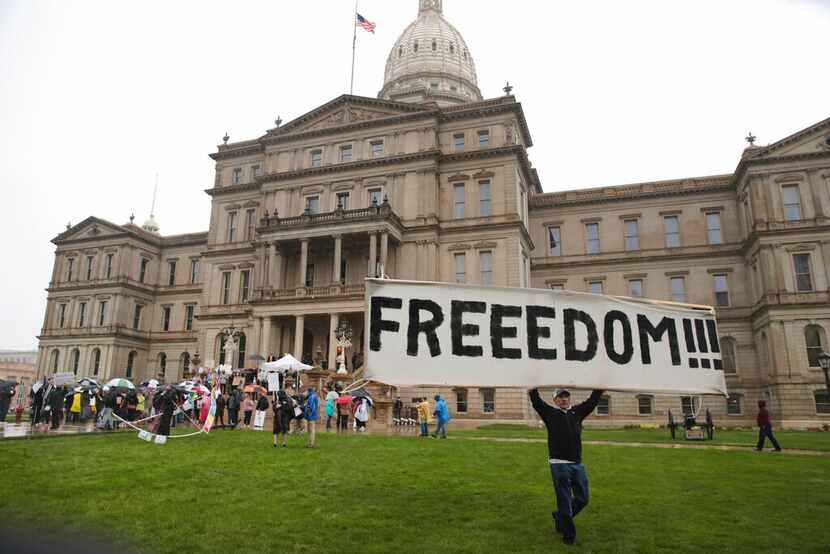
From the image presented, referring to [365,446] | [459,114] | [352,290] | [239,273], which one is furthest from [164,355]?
[365,446]

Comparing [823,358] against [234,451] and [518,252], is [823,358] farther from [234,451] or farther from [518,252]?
[234,451]

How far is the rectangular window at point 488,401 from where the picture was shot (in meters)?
40.1

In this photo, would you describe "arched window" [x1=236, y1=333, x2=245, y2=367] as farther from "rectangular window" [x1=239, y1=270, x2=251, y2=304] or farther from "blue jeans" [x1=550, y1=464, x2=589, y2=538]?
"blue jeans" [x1=550, y1=464, x2=589, y2=538]

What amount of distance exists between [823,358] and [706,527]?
23.2m

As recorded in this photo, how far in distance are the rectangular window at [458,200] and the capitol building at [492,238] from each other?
0.18m

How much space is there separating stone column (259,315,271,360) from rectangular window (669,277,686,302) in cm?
3266

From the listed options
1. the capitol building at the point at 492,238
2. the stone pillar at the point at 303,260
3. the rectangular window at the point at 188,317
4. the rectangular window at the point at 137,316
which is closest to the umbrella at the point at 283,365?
the capitol building at the point at 492,238

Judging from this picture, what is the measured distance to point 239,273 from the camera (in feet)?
171

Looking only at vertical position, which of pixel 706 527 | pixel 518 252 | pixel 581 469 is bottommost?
pixel 706 527

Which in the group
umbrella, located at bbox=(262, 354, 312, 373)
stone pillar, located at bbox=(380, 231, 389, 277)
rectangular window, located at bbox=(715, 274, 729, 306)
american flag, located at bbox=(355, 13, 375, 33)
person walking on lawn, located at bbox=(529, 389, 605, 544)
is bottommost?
person walking on lawn, located at bbox=(529, 389, 605, 544)

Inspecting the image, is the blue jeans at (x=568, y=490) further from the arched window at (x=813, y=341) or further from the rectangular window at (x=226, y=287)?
the rectangular window at (x=226, y=287)

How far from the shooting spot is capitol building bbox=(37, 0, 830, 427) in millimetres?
41438

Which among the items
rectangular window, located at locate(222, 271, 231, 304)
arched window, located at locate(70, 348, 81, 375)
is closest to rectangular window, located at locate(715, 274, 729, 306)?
rectangular window, located at locate(222, 271, 231, 304)

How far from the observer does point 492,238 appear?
143 ft
